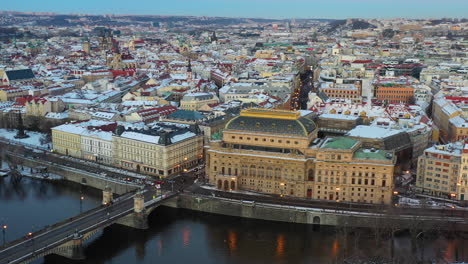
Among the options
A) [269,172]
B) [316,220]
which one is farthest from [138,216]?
[316,220]

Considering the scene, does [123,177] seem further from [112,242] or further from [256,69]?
[256,69]

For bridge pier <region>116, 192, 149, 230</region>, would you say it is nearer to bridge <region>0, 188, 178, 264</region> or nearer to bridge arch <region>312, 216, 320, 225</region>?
bridge <region>0, 188, 178, 264</region>

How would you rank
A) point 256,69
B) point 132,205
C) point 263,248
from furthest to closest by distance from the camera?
1. point 256,69
2. point 132,205
3. point 263,248

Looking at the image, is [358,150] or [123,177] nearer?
[358,150]

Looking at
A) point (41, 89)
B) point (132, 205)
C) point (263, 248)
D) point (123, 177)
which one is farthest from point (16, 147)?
point (263, 248)

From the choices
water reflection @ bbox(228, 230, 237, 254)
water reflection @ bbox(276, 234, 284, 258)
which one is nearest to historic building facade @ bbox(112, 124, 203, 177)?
water reflection @ bbox(228, 230, 237, 254)

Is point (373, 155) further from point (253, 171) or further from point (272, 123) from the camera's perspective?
point (253, 171)

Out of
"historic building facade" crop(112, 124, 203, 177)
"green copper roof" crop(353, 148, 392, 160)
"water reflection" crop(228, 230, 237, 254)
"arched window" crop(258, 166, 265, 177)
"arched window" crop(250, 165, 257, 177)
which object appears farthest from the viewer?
"historic building facade" crop(112, 124, 203, 177)
